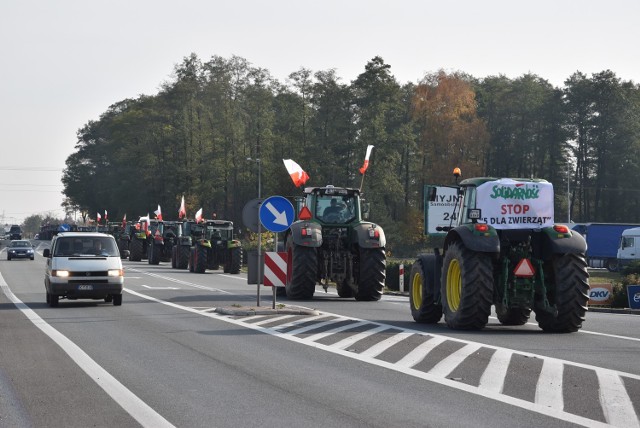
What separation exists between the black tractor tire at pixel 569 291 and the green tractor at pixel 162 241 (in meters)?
41.3

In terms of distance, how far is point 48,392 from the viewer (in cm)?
1090

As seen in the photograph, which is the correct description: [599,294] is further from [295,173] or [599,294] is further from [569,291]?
[569,291]

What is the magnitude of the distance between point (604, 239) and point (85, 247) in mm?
48741

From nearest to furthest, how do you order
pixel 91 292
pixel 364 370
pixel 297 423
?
pixel 297 423
pixel 364 370
pixel 91 292

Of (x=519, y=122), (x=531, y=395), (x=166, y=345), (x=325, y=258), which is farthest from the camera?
(x=519, y=122)

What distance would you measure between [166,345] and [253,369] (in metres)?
3.22

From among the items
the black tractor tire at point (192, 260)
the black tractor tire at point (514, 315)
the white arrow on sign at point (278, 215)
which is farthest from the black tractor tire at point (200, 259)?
the black tractor tire at point (514, 315)

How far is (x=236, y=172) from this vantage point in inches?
3880

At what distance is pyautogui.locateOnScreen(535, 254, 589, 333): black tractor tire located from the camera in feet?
56.9

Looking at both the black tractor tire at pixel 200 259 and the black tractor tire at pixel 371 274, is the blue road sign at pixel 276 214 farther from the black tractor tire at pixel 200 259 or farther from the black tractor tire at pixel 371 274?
the black tractor tire at pixel 200 259

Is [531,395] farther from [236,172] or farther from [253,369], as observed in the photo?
[236,172]

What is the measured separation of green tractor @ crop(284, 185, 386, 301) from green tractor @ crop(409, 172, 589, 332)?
731cm

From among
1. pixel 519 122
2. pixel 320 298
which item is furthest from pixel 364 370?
pixel 519 122

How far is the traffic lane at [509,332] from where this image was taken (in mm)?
14059
